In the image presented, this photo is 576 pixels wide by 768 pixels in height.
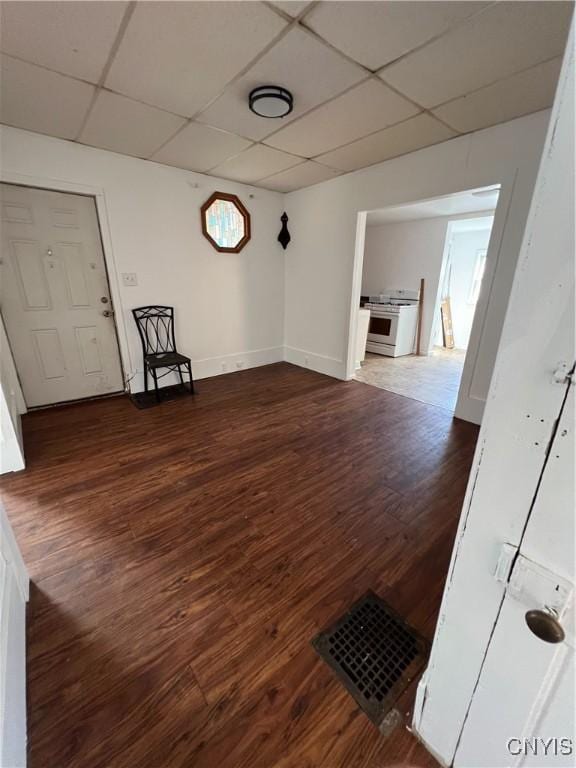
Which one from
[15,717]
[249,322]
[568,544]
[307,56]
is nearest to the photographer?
[568,544]

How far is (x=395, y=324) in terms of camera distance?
5.25m

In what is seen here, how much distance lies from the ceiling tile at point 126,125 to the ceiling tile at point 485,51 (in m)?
1.67

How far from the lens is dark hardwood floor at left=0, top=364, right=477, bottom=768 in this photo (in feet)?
3.12

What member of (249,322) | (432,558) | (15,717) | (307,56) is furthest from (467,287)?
(15,717)

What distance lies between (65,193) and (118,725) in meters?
3.77

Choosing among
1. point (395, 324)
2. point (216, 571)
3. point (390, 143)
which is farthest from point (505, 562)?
point (395, 324)

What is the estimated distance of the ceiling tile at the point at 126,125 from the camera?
217cm

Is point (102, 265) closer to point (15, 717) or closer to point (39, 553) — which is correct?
point (39, 553)

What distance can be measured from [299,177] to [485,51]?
2.32m

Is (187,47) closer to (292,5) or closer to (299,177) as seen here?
(292,5)

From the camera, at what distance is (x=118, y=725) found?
96cm

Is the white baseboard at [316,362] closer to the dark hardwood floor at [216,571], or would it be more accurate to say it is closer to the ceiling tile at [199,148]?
the dark hardwood floor at [216,571]

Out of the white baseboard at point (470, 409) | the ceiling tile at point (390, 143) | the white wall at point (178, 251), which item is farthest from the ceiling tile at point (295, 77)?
the white baseboard at point (470, 409)

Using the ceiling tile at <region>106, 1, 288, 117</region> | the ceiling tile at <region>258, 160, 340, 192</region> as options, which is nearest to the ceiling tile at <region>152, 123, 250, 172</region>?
the ceiling tile at <region>106, 1, 288, 117</region>
